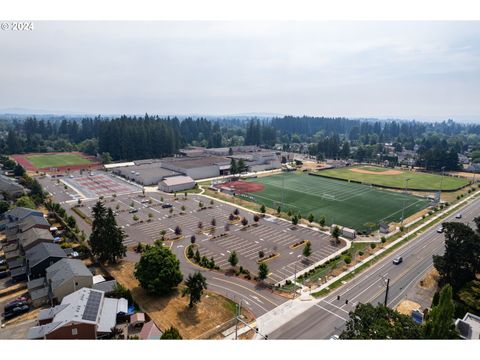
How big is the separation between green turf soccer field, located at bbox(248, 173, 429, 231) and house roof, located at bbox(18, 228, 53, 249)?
1910 inches

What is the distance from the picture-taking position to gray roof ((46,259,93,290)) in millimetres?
38219

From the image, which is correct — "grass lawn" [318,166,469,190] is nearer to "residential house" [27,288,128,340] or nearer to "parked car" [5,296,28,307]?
"residential house" [27,288,128,340]

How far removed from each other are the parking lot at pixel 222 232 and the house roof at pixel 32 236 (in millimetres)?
12658

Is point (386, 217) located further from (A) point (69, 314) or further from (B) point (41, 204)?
(B) point (41, 204)

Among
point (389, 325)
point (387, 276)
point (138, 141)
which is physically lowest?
point (387, 276)

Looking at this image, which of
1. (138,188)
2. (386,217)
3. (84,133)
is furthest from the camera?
(84,133)

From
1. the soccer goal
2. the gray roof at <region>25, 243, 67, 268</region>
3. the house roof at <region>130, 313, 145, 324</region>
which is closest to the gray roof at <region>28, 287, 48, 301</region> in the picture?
the gray roof at <region>25, 243, 67, 268</region>

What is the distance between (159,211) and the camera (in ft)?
237

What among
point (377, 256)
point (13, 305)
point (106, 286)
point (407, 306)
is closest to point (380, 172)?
point (377, 256)

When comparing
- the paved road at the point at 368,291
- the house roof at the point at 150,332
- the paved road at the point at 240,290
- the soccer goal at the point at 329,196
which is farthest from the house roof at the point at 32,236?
the soccer goal at the point at 329,196

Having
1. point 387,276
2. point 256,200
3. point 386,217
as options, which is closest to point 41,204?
point 256,200

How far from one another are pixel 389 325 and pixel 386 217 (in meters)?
51.2

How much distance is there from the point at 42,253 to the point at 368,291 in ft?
153

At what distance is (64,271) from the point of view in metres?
39.6
